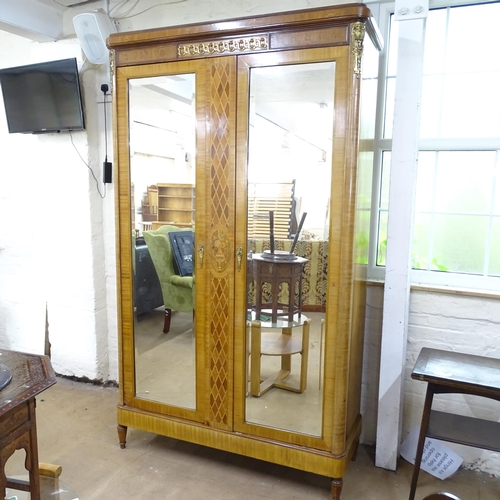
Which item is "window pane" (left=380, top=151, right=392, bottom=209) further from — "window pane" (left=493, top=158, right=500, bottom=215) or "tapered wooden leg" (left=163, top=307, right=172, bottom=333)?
"tapered wooden leg" (left=163, top=307, right=172, bottom=333)

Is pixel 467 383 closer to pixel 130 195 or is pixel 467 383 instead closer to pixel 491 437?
pixel 491 437

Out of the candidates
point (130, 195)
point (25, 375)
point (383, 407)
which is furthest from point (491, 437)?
point (130, 195)

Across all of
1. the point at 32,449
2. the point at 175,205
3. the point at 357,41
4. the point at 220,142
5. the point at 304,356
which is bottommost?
the point at 32,449

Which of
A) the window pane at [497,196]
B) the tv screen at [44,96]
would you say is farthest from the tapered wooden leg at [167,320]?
the window pane at [497,196]

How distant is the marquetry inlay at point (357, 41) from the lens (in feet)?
6.03

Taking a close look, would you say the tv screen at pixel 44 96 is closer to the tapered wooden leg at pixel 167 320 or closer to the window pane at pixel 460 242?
the tapered wooden leg at pixel 167 320

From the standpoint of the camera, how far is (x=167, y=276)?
2.44 m

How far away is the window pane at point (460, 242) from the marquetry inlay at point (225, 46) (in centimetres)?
137

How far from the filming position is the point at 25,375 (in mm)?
1518

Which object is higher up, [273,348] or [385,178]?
[385,178]

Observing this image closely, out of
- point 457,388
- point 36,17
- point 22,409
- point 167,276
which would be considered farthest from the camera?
point 36,17

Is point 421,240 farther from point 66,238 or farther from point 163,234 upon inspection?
point 66,238

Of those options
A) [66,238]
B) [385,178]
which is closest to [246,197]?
[385,178]

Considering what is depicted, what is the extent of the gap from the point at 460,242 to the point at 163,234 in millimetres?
1665
